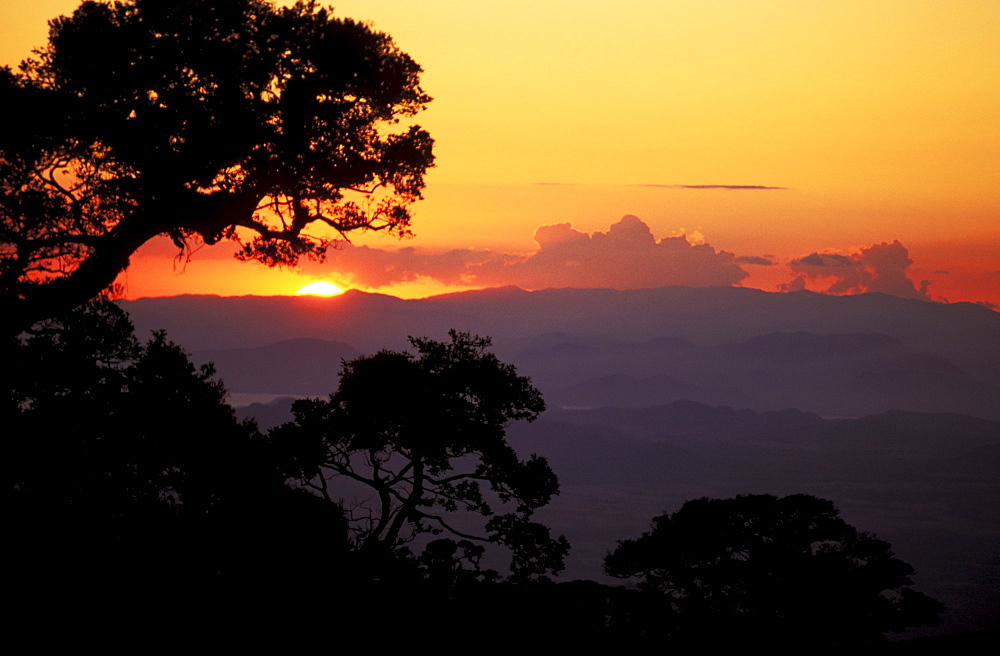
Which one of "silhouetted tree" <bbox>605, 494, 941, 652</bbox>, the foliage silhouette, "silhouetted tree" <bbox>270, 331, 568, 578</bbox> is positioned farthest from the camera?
"silhouetted tree" <bbox>605, 494, 941, 652</bbox>

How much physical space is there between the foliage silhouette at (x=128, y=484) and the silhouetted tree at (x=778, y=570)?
629 inches

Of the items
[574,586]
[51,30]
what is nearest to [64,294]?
[51,30]

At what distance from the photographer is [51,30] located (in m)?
19.9

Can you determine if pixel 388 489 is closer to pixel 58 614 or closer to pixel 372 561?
pixel 372 561

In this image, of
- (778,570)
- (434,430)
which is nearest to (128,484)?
(434,430)

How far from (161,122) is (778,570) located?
96.2 ft

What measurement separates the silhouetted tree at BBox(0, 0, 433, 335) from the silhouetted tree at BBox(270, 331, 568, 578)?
5.96 meters

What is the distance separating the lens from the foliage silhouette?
19.0 meters

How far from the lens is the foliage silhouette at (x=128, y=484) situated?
62.3 ft

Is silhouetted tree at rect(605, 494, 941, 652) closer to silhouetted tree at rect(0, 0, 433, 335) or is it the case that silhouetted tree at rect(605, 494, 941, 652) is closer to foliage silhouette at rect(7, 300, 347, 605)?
foliage silhouette at rect(7, 300, 347, 605)

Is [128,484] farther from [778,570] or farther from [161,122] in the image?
[778,570]

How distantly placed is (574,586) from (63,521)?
551 inches

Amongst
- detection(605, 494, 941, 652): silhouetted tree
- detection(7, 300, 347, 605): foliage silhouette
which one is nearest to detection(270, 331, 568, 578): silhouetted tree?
detection(7, 300, 347, 605): foliage silhouette

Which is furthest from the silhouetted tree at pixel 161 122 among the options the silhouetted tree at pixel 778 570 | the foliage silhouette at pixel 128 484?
the silhouetted tree at pixel 778 570
